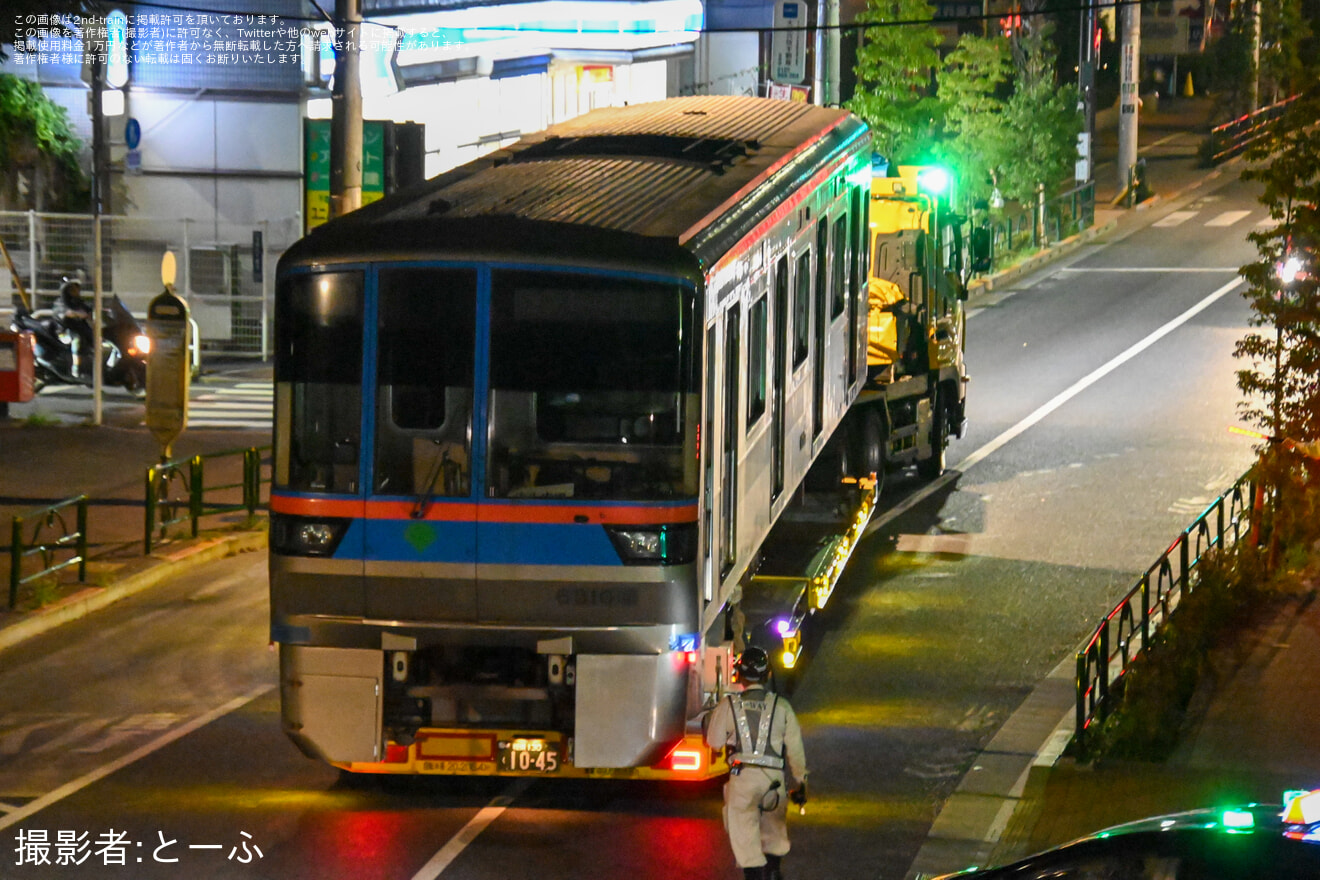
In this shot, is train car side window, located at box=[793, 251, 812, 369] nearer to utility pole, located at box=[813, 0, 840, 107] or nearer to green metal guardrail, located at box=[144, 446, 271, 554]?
green metal guardrail, located at box=[144, 446, 271, 554]

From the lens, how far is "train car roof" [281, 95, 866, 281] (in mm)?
9281

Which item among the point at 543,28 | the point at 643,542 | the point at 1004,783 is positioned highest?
the point at 543,28

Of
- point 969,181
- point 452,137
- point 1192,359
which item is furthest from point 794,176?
point 969,181

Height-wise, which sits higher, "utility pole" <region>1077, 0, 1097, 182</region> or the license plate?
"utility pole" <region>1077, 0, 1097, 182</region>

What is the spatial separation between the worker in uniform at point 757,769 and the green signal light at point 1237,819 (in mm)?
2954

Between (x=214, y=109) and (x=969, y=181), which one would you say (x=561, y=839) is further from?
(x=969, y=181)

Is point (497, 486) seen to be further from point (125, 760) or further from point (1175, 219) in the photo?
point (1175, 219)

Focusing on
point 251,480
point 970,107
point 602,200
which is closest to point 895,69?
point 970,107

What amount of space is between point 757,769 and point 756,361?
3.73 m

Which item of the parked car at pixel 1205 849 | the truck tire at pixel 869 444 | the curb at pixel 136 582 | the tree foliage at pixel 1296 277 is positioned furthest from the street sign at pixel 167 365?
the parked car at pixel 1205 849

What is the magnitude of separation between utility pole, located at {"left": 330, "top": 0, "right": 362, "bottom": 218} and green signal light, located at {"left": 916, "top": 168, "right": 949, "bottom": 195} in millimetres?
5926

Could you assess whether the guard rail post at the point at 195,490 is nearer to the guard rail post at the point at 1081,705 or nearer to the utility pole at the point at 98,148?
the utility pole at the point at 98,148

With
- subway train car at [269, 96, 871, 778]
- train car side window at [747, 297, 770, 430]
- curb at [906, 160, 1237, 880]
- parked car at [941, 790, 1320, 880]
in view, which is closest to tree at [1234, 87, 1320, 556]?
curb at [906, 160, 1237, 880]

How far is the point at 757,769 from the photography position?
315 inches
